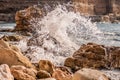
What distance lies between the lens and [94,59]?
1116cm

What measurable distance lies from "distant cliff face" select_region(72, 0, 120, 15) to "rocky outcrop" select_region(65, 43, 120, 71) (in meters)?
67.5

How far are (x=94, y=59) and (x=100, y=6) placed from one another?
74.1m

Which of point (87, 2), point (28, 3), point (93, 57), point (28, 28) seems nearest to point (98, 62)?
point (93, 57)

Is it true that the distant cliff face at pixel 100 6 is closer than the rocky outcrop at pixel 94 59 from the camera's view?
No

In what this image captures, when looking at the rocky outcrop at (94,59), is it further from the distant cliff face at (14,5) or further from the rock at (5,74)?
the distant cliff face at (14,5)

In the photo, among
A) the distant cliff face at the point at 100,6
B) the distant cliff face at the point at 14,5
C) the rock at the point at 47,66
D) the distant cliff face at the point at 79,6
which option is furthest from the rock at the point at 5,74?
the distant cliff face at the point at 100,6

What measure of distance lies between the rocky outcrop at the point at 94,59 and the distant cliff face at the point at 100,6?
67.5 metres

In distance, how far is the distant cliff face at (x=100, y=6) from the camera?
263ft

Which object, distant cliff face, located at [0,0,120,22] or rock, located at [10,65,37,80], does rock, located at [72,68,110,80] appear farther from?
distant cliff face, located at [0,0,120,22]

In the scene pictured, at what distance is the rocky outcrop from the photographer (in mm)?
10891

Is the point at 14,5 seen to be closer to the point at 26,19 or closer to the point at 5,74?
the point at 26,19

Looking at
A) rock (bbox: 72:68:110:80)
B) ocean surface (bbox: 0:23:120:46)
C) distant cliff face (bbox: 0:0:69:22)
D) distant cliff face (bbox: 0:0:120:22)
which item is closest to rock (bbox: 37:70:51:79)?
rock (bbox: 72:68:110:80)

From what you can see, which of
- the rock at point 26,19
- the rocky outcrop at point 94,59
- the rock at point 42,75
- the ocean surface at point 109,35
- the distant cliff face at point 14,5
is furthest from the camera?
the distant cliff face at point 14,5

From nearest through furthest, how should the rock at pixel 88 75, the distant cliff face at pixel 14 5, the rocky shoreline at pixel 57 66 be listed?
1. the rock at pixel 88 75
2. the rocky shoreline at pixel 57 66
3. the distant cliff face at pixel 14 5
